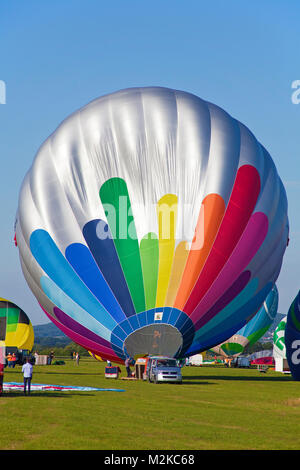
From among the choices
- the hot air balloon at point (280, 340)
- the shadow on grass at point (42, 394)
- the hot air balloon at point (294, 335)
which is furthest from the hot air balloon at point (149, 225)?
the hot air balloon at point (280, 340)

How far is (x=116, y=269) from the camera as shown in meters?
30.4

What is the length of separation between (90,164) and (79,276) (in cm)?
489

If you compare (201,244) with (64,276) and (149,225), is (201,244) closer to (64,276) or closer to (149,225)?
(149,225)

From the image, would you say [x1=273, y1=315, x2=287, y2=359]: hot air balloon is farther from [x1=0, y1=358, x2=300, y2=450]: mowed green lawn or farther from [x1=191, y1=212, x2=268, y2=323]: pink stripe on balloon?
[x1=0, y1=358, x2=300, y2=450]: mowed green lawn

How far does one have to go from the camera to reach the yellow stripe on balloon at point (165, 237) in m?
30.2

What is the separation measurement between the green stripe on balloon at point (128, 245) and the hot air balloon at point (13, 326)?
36.6 m

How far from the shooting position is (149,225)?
3025 centimetres

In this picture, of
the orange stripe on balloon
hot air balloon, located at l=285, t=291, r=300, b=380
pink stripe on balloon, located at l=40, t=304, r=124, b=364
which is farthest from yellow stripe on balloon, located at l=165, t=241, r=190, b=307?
hot air balloon, located at l=285, t=291, r=300, b=380

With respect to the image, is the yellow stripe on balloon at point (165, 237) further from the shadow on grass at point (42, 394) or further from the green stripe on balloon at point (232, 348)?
the green stripe on balloon at point (232, 348)

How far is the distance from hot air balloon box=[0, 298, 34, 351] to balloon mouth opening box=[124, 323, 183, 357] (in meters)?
35.3

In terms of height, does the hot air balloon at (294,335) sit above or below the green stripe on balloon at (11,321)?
below

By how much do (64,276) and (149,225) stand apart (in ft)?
14.5

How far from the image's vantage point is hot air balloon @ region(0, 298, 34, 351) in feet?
212

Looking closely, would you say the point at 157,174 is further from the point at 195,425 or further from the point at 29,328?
the point at 29,328
